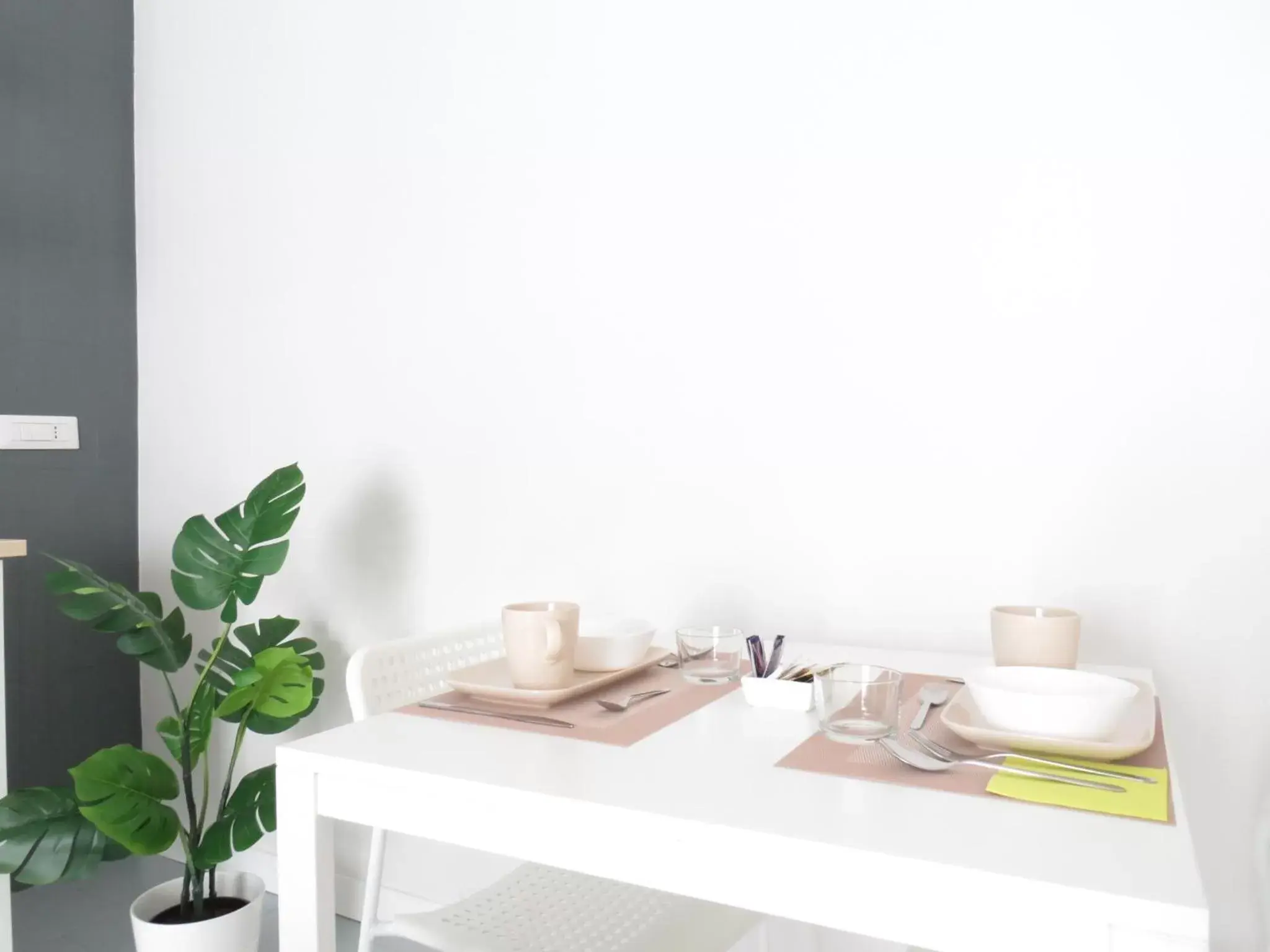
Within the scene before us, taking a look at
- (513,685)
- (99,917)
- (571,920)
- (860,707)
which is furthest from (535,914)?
(99,917)

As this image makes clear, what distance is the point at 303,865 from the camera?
0.92 m

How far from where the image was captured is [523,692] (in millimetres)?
1067

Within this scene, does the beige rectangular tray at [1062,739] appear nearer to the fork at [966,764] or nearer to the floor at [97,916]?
the fork at [966,764]

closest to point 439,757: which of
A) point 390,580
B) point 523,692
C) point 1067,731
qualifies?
point 523,692

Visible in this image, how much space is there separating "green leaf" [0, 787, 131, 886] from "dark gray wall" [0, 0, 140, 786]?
0.66 m

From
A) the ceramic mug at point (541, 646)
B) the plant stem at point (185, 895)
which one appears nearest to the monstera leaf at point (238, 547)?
the plant stem at point (185, 895)

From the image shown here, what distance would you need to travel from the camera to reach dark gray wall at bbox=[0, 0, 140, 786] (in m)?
2.39

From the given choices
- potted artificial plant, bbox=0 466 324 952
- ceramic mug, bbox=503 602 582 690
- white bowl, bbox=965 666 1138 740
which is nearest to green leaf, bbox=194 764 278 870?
potted artificial plant, bbox=0 466 324 952

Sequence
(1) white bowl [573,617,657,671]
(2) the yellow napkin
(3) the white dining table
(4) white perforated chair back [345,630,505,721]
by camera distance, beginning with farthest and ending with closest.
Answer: (4) white perforated chair back [345,630,505,721]
(1) white bowl [573,617,657,671]
(2) the yellow napkin
(3) the white dining table

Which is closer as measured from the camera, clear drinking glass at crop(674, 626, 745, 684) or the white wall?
clear drinking glass at crop(674, 626, 745, 684)

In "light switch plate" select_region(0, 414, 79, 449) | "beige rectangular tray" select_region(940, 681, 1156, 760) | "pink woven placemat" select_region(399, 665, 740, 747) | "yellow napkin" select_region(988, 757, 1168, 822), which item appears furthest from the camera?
"light switch plate" select_region(0, 414, 79, 449)

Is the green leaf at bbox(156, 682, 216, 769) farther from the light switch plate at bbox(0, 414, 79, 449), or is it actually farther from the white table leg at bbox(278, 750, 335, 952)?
the white table leg at bbox(278, 750, 335, 952)

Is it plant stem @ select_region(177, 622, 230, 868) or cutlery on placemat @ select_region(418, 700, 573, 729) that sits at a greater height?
cutlery on placemat @ select_region(418, 700, 573, 729)

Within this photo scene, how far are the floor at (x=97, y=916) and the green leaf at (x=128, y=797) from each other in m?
0.27
